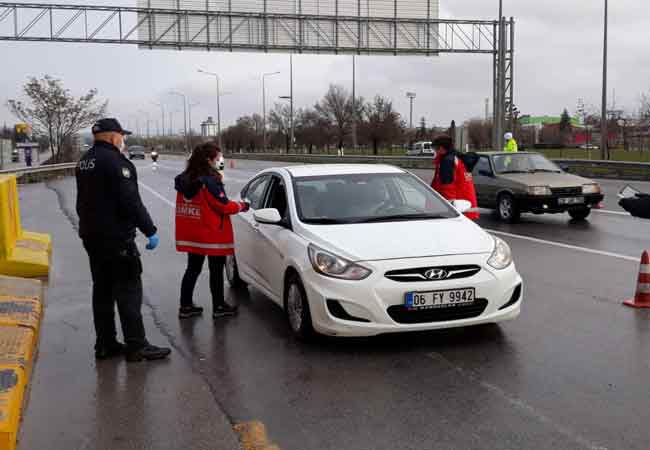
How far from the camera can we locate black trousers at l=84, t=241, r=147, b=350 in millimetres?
5766

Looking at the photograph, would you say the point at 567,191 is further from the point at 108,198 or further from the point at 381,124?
the point at 381,124

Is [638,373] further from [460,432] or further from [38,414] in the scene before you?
[38,414]

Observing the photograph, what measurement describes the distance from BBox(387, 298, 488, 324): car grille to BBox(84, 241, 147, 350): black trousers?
1983 millimetres

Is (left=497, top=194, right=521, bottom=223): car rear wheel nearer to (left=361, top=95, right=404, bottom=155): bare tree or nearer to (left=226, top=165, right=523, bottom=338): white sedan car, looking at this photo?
(left=226, top=165, right=523, bottom=338): white sedan car

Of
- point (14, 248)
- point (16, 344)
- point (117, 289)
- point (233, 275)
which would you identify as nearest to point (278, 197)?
point (233, 275)

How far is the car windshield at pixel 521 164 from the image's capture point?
1575 cm

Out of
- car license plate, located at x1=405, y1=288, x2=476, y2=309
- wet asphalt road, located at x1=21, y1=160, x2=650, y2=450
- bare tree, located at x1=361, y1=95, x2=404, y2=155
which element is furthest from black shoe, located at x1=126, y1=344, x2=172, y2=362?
bare tree, located at x1=361, y1=95, x2=404, y2=155

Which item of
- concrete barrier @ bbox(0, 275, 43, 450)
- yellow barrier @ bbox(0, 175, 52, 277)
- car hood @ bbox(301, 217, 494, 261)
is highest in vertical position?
car hood @ bbox(301, 217, 494, 261)

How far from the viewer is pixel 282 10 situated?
32875mm

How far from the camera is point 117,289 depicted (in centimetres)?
588

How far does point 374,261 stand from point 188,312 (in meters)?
2.36

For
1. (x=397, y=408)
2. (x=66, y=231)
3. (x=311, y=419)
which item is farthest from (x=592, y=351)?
(x=66, y=231)

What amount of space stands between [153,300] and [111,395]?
3093 mm

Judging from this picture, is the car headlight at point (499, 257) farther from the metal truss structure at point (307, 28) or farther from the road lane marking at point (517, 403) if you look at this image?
the metal truss structure at point (307, 28)
